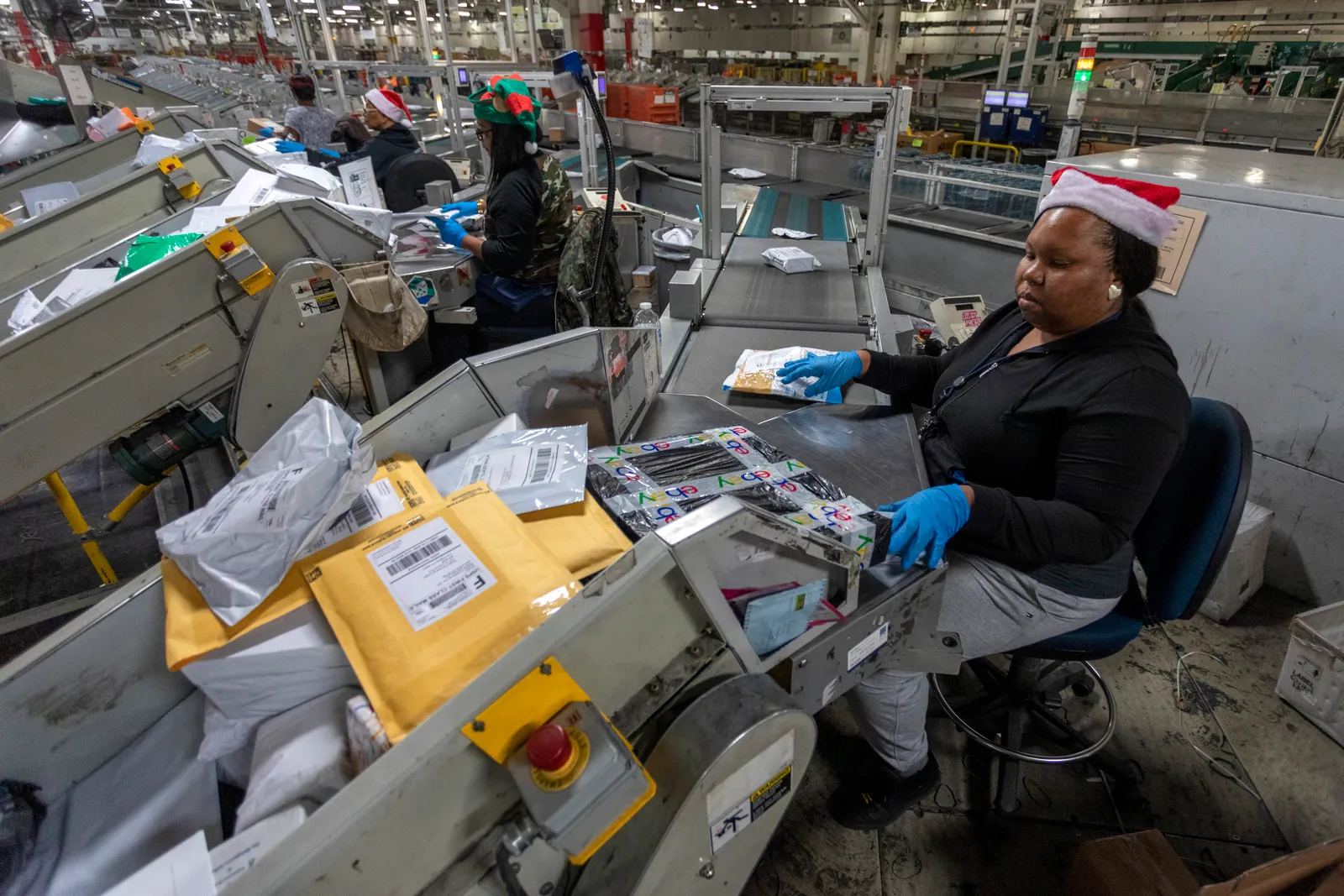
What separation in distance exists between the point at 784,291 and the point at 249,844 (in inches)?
99.1

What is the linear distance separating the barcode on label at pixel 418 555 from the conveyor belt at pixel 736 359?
1.03 metres

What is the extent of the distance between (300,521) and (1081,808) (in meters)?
2.04

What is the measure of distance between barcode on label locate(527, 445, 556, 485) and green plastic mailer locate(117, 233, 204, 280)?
1.56 metres

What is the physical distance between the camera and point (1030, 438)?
130 cm

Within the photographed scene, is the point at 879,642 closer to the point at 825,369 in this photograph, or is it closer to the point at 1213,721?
the point at 825,369

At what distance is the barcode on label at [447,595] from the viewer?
2.72 ft

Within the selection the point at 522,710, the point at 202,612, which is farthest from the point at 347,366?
the point at 522,710

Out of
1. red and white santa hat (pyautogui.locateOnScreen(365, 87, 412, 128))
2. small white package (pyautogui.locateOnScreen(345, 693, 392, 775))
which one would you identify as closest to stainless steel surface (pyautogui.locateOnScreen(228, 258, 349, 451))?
small white package (pyautogui.locateOnScreen(345, 693, 392, 775))

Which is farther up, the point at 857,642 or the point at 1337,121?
the point at 1337,121

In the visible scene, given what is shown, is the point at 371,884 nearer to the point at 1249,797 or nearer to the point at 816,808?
the point at 816,808

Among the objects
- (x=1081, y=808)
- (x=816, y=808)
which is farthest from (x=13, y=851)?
(x=1081, y=808)

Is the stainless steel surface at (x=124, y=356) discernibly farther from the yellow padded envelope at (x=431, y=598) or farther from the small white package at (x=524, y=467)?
the yellow padded envelope at (x=431, y=598)

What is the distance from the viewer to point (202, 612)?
840 mm

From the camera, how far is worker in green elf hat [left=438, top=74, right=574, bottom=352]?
2893mm
